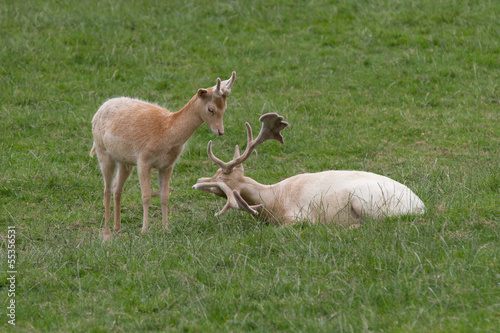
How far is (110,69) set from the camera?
13.3 metres

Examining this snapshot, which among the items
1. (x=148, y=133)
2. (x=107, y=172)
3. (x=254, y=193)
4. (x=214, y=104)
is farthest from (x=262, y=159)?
(x=214, y=104)

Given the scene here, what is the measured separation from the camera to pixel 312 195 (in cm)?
761

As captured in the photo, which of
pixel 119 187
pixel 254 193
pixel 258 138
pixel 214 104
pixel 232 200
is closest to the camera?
pixel 232 200

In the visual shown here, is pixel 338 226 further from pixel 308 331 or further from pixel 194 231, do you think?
pixel 308 331

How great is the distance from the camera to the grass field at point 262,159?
5.11 metres

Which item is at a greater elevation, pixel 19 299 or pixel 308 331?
pixel 308 331

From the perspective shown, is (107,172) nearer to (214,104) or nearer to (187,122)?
(187,122)

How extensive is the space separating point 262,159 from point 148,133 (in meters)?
2.99

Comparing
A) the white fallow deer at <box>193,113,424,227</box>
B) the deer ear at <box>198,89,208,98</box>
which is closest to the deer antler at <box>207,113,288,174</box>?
the white fallow deer at <box>193,113,424,227</box>

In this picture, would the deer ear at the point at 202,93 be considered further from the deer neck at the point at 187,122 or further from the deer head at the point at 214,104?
the deer neck at the point at 187,122

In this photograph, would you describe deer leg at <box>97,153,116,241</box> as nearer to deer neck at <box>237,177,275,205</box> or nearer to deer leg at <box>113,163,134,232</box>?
deer leg at <box>113,163,134,232</box>

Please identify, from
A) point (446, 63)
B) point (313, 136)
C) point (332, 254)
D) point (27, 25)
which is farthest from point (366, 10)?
point (332, 254)

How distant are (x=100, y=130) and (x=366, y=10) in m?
8.78

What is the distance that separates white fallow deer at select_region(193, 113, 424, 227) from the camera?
Answer: 7.09m
